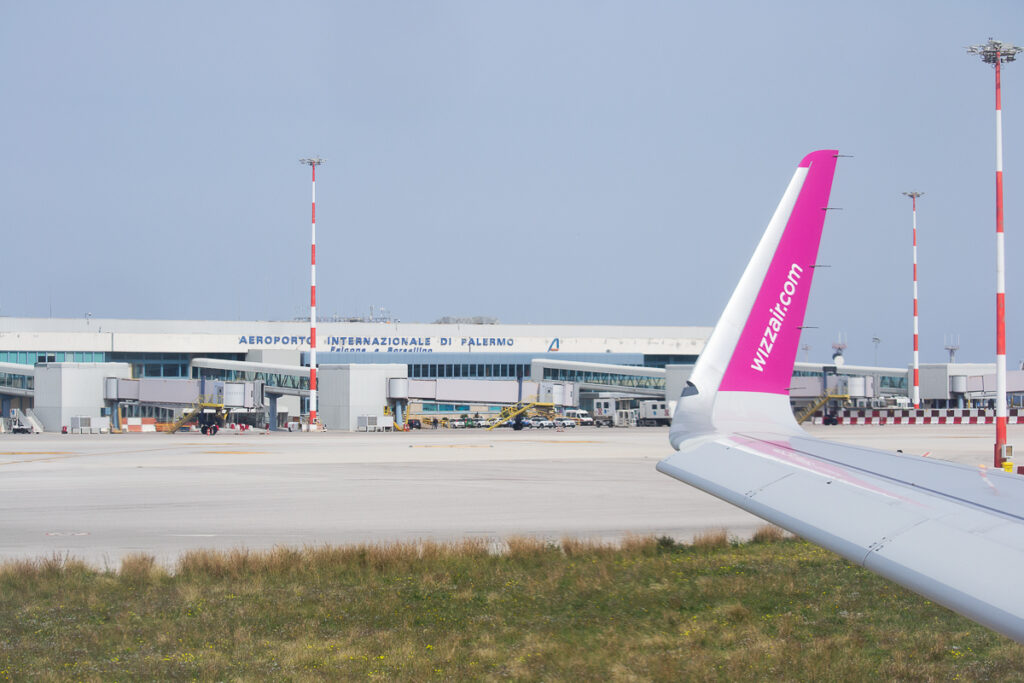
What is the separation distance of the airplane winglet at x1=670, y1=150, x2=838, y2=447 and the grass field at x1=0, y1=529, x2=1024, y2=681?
2347 mm

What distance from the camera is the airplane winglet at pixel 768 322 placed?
9953 millimetres

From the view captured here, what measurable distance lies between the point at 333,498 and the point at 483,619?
14880 mm

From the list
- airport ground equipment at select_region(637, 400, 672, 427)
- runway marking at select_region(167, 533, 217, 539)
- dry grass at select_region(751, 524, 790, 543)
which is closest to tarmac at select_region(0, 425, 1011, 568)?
runway marking at select_region(167, 533, 217, 539)

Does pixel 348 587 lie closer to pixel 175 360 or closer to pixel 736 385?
pixel 736 385

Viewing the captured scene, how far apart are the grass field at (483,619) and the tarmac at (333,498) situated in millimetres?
2573

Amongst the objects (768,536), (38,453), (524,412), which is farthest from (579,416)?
(768,536)

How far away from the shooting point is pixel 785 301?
392 inches

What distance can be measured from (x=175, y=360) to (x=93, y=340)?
28.9ft

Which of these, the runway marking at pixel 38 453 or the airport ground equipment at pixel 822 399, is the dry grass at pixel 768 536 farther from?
the airport ground equipment at pixel 822 399

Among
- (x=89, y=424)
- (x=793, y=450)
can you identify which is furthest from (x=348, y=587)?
(x=89, y=424)

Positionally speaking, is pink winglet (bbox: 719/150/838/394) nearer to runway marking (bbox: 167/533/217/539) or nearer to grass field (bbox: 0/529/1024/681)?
grass field (bbox: 0/529/1024/681)

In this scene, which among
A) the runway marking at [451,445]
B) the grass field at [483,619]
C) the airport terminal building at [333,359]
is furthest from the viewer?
the airport terminal building at [333,359]

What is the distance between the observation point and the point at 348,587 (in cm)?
1354

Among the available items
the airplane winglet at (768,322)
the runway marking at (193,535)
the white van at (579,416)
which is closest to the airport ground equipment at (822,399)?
the white van at (579,416)
